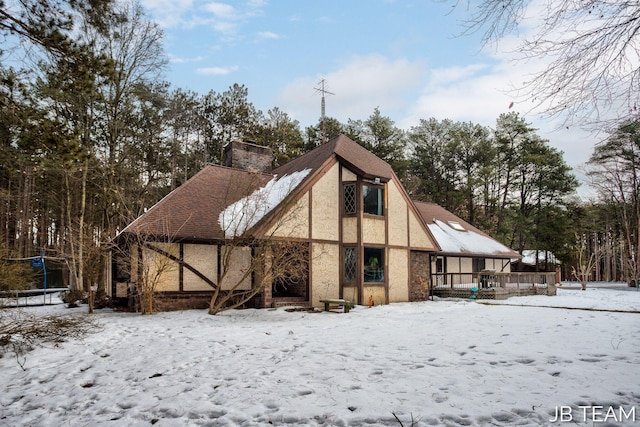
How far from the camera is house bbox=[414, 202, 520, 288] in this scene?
21.0 meters

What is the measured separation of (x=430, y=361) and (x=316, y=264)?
856cm

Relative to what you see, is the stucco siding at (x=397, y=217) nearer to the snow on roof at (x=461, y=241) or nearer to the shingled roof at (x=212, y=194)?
the shingled roof at (x=212, y=194)

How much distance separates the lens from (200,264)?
13695 mm

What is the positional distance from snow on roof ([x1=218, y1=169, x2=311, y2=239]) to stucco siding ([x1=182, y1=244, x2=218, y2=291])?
3.41 feet

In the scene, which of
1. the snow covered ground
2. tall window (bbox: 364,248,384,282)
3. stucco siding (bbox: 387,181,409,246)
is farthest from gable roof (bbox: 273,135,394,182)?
the snow covered ground

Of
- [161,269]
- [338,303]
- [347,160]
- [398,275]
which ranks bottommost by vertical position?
[338,303]

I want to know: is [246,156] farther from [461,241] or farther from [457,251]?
[461,241]

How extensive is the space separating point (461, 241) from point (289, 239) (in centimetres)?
1312

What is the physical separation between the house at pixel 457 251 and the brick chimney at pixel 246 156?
8.53m

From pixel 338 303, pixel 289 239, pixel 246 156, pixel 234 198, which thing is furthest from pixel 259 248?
pixel 246 156

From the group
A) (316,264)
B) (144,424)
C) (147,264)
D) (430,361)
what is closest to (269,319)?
(316,264)

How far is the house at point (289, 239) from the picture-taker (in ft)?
42.0

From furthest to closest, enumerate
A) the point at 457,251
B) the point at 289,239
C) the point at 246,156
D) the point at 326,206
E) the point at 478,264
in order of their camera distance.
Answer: the point at 478,264, the point at 457,251, the point at 246,156, the point at 326,206, the point at 289,239

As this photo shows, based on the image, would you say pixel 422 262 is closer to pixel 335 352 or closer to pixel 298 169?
pixel 298 169
